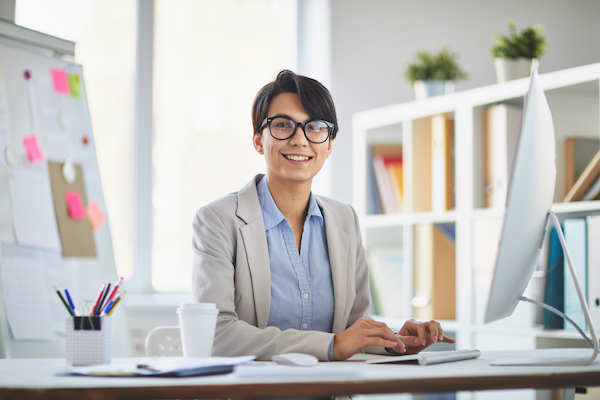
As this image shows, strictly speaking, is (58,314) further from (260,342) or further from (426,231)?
(426,231)

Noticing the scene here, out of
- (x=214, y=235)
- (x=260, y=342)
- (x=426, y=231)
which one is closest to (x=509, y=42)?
(x=426, y=231)

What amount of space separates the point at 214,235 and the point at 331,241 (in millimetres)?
340

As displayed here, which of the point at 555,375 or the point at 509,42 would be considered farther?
the point at 509,42

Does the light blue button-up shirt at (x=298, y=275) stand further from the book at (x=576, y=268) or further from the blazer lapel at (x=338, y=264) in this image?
the book at (x=576, y=268)

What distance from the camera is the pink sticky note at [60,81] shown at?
2195mm

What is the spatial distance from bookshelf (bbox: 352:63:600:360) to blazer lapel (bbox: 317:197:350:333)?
97cm

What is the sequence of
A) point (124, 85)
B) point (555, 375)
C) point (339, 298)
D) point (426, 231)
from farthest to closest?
1. point (124, 85)
2. point (426, 231)
3. point (339, 298)
4. point (555, 375)

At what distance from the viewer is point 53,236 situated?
2045 millimetres

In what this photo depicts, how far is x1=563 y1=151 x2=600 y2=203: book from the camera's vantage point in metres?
2.08

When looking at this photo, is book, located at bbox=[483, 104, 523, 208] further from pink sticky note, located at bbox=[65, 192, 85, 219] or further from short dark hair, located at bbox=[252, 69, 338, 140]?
pink sticky note, located at bbox=[65, 192, 85, 219]

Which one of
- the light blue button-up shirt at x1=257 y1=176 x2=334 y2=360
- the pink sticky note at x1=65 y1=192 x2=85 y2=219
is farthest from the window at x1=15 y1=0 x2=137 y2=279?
the light blue button-up shirt at x1=257 y1=176 x2=334 y2=360

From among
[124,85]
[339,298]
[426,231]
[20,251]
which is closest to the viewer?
[339,298]

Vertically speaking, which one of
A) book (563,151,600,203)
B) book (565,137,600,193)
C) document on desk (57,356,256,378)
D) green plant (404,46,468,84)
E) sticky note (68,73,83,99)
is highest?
green plant (404,46,468,84)

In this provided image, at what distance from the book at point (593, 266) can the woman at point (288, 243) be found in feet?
2.81
